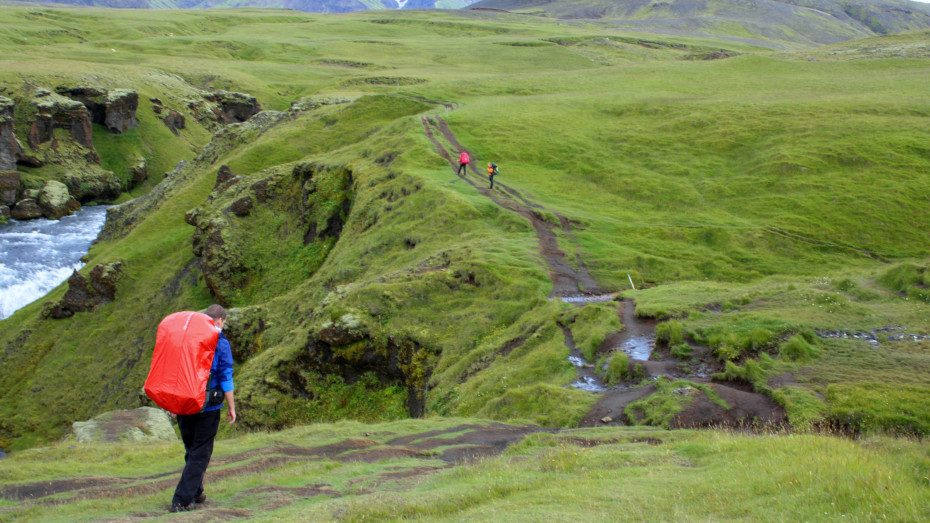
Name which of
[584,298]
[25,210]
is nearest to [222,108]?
[25,210]

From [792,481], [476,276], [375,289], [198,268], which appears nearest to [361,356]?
[375,289]

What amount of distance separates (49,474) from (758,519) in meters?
15.8

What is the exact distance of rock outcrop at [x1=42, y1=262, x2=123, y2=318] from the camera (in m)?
55.2

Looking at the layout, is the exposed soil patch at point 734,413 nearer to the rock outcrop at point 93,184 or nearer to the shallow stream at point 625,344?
the shallow stream at point 625,344

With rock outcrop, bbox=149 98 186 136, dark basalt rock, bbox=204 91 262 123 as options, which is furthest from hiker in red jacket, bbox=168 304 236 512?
dark basalt rock, bbox=204 91 262 123

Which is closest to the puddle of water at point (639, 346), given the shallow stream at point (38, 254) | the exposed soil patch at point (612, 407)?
the exposed soil patch at point (612, 407)

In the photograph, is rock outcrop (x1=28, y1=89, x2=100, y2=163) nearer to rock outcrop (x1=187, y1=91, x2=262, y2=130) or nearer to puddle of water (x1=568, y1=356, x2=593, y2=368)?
rock outcrop (x1=187, y1=91, x2=262, y2=130)

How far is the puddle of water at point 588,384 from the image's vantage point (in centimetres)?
1922

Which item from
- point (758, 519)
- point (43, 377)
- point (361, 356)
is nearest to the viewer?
point (758, 519)

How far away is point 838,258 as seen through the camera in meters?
36.2

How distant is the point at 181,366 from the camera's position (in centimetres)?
1029

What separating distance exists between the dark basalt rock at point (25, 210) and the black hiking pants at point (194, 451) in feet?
323

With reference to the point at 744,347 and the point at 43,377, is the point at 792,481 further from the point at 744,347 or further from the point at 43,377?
the point at 43,377

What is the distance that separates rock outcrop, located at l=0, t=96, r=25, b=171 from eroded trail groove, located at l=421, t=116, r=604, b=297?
245 feet
